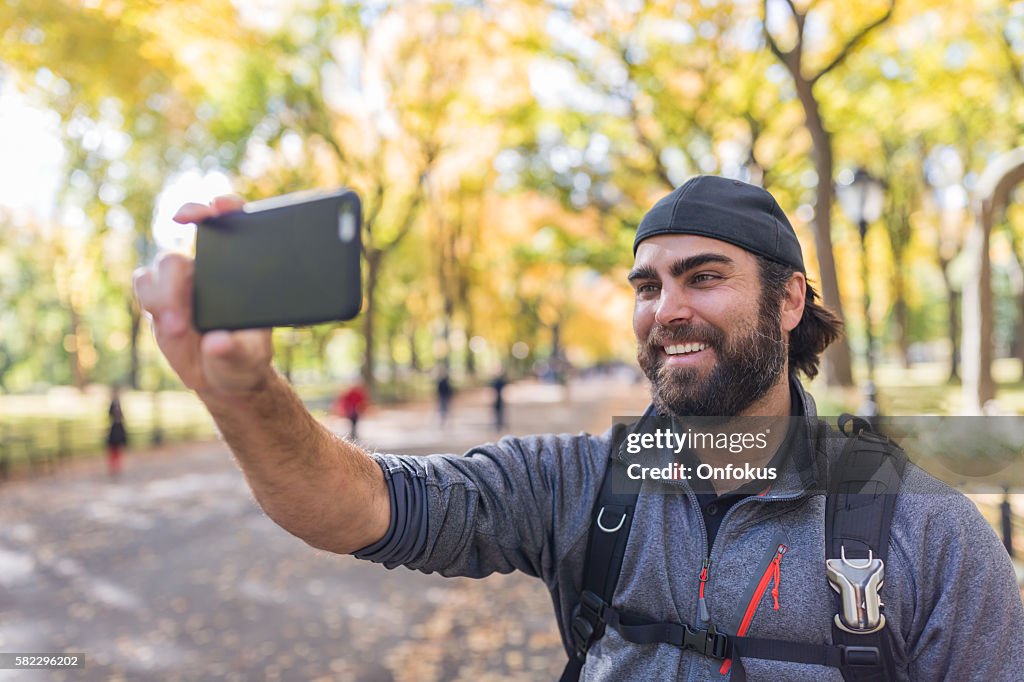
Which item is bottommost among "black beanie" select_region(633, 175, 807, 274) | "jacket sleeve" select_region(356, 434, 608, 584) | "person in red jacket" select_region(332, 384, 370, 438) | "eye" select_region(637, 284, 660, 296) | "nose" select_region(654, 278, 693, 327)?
"person in red jacket" select_region(332, 384, 370, 438)

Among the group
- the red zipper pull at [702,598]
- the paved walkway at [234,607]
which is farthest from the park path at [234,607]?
the red zipper pull at [702,598]

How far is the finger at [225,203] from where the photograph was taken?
139 cm

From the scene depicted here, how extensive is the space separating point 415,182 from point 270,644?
872 inches

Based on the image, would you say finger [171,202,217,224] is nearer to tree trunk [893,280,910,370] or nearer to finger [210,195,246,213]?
finger [210,195,246,213]

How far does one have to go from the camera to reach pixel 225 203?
1.39 meters

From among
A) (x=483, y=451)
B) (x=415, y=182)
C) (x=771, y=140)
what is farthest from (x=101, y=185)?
(x=483, y=451)

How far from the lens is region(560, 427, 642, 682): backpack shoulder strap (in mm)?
2021

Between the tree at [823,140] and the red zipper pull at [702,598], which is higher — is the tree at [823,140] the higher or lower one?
the higher one

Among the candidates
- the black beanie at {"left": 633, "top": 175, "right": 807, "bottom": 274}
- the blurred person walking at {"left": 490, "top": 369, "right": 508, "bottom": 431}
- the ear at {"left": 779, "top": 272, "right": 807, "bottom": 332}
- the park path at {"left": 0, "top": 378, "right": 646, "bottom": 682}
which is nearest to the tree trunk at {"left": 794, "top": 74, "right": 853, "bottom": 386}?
the park path at {"left": 0, "top": 378, "right": 646, "bottom": 682}

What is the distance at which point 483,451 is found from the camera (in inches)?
89.9

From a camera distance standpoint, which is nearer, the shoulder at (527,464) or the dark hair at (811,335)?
the shoulder at (527,464)

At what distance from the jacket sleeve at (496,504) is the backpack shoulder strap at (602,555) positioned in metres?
0.05

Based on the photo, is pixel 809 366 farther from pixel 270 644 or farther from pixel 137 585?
pixel 137 585

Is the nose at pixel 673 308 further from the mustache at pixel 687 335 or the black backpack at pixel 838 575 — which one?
the black backpack at pixel 838 575
